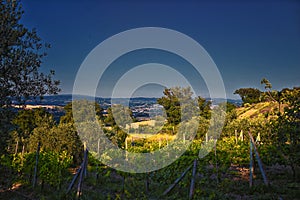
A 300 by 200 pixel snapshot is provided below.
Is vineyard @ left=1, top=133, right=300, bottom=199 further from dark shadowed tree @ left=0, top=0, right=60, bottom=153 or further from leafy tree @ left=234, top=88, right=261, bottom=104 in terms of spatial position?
leafy tree @ left=234, top=88, right=261, bottom=104

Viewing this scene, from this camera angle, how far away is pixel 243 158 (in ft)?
44.3

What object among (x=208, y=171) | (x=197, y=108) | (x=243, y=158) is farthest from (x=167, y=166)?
(x=197, y=108)

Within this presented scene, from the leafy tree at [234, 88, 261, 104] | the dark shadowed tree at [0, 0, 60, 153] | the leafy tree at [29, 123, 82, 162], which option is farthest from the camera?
the leafy tree at [234, 88, 261, 104]

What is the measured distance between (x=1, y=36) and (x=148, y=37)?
11.2 m

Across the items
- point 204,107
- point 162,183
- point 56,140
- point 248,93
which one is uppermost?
point 248,93

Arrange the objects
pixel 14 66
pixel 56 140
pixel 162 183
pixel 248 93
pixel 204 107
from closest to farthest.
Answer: pixel 14 66 < pixel 162 183 < pixel 56 140 < pixel 204 107 < pixel 248 93

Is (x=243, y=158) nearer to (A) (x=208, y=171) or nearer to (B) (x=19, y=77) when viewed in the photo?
(A) (x=208, y=171)

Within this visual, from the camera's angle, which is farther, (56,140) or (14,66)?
(56,140)

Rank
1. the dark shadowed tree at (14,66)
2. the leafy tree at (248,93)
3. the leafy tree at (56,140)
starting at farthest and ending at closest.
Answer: the leafy tree at (248,93), the leafy tree at (56,140), the dark shadowed tree at (14,66)

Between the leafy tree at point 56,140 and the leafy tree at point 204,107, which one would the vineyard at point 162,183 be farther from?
the leafy tree at point 204,107

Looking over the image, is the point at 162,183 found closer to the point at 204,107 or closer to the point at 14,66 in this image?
the point at 14,66

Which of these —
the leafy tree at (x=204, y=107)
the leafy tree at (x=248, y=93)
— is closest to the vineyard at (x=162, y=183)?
the leafy tree at (x=204, y=107)

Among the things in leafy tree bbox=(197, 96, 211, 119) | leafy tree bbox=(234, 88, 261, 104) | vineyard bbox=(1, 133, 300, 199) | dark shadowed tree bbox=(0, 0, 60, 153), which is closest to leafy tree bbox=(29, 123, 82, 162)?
vineyard bbox=(1, 133, 300, 199)

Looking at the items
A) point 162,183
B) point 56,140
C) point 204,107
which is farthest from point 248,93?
point 162,183
